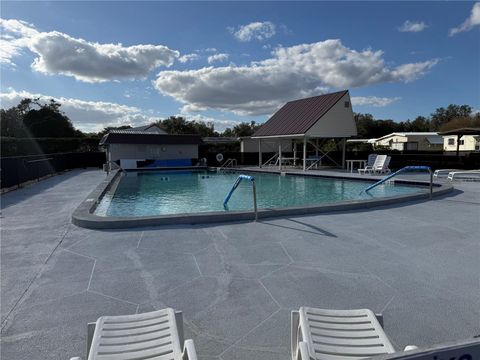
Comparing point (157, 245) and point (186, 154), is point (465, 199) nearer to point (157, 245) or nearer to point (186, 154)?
point (157, 245)

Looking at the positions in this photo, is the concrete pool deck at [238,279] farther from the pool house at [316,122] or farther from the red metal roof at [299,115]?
the red metal roof at [299,115]

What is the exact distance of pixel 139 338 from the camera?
6.46 ft

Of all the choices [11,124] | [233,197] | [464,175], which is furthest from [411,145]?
[11,124]

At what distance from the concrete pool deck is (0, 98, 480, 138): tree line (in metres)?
38.2

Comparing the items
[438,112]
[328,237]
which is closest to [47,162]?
[328,237]

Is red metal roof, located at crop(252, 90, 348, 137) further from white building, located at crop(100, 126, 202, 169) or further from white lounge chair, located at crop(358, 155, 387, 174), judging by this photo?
white building, located at crop(100, 126, 202, 169)

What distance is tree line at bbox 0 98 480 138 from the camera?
133ft

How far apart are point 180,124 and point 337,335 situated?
61.6 meters

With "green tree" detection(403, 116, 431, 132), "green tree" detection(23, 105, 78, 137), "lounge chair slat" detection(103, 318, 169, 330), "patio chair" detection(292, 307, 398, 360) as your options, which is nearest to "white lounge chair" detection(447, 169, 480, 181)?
"patio chair" detection(292, 307, 398, 360)

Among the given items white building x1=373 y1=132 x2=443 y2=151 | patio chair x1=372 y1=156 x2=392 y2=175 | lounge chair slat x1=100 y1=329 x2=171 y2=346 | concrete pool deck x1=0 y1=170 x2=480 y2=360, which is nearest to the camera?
lounge chair slat x1=100 y1=329 x2=171 y2=346

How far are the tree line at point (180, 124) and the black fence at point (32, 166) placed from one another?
54.9 feet

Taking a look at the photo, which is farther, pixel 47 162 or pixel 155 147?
pixel 155 147

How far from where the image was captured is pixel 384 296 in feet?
10.8

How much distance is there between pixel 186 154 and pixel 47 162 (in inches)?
512
